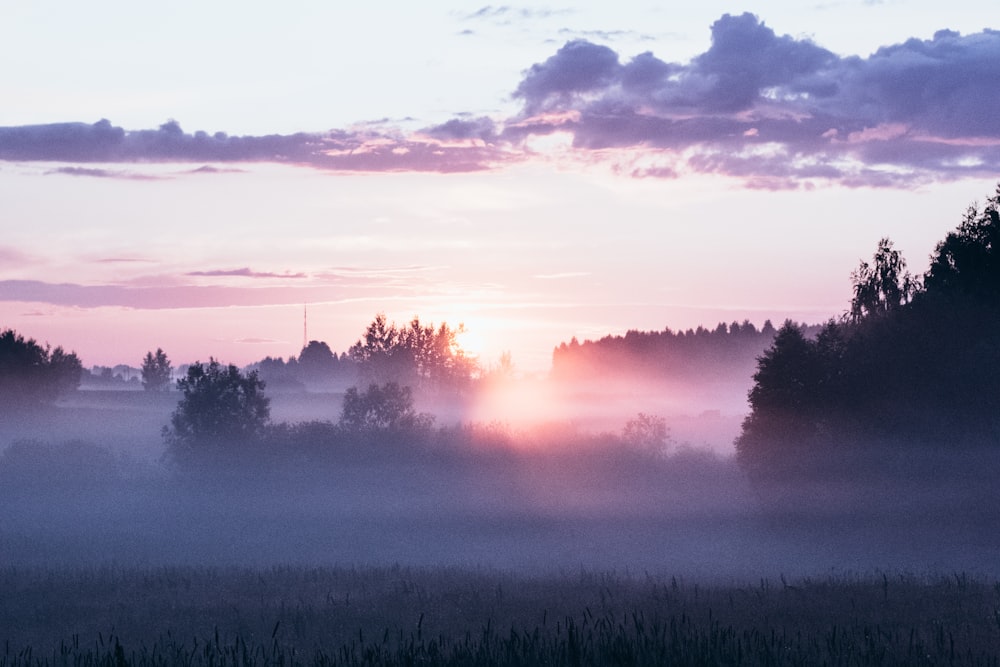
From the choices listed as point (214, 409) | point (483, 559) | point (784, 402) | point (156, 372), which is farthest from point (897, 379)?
point (156, 372)

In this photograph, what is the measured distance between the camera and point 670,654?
47.9ft

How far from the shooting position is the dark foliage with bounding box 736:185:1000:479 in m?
48.5

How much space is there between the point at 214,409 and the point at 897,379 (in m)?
46.4

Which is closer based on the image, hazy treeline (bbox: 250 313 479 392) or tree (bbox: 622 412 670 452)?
tree (bbox: 622 412 670 452)

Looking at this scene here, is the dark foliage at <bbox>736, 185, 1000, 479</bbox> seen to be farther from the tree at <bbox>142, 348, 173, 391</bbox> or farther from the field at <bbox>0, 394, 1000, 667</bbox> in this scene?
the tree at <bbox>142, 348, 173, 391</bbox>

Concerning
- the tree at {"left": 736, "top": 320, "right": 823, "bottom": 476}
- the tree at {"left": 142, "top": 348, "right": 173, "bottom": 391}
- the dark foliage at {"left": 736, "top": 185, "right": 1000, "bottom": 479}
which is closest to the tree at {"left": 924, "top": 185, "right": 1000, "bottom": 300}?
the dark foliage at {"left": 736, "top": 185, "right": 1000, "bottom": 479}

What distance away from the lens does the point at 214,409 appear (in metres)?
74.6

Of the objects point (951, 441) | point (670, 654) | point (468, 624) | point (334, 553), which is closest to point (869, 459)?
point (951, 441)

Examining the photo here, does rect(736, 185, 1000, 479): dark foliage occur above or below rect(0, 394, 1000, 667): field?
above

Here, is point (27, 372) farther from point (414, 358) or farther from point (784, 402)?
point (784, 402)

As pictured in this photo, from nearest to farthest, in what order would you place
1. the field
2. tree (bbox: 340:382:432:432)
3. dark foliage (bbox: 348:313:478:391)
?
the field < tree (bbox: 340:382:432:432) < dark foliage (bbox: 348:313:478:391)

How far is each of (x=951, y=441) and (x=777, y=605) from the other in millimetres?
31005

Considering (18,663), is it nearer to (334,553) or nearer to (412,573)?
A: (412,573)

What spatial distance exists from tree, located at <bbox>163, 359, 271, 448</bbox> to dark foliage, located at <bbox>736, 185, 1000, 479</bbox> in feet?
125
